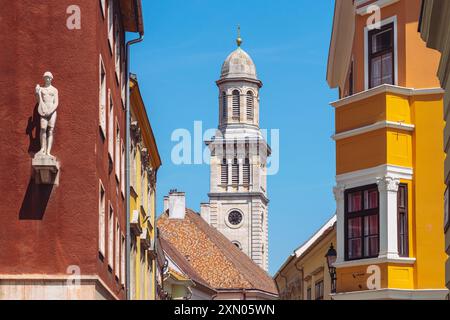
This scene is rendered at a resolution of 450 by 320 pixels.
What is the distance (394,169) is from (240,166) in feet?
456

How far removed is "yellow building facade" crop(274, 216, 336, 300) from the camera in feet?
135

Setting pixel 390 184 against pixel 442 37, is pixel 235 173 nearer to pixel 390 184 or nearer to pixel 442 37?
pixel 390 184

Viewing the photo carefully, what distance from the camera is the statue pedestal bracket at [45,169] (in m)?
22.3

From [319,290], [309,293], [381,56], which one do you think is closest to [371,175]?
[381,56]

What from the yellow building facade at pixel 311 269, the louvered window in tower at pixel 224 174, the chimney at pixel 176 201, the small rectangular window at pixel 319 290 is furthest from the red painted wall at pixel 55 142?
the louvered window in tower at pixel 224 174

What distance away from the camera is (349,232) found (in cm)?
2669

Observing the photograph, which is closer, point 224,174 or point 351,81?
point 351,81

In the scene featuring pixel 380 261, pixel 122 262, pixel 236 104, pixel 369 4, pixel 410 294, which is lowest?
pixel 410 294

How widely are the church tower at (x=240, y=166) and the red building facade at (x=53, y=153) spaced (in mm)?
134154

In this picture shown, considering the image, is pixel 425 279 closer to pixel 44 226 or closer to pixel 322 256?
pixel 44 226

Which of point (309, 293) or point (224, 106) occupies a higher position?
point (224, 106)

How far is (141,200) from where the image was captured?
40719 mm
